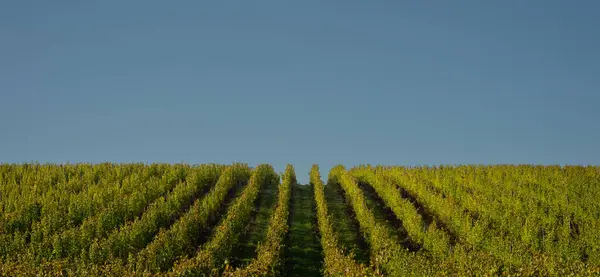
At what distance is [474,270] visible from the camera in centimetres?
2372

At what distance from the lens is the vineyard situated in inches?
1026

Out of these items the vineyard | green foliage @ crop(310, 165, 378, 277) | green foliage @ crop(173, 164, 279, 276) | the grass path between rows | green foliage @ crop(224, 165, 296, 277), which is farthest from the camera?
the grass path between rows

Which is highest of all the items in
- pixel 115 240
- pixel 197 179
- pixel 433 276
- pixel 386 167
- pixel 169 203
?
pixel 386 167

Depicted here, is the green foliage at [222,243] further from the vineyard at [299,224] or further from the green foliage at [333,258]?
the green foliage at [333,258]

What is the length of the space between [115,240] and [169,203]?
22.6ft

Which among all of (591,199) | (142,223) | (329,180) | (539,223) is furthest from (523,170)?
(142,223)

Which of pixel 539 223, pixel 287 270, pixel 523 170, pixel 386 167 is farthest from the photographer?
pixel 386 167

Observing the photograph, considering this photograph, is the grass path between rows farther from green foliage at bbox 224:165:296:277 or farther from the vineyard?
green foliage at bbox 224:165:296:277

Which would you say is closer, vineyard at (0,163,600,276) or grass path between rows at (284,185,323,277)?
vineyard at (0,163,600,276)

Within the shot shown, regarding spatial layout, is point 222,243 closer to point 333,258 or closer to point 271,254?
point 271,254

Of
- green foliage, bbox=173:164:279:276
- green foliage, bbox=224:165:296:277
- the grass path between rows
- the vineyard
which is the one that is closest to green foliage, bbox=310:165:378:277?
the vineyard

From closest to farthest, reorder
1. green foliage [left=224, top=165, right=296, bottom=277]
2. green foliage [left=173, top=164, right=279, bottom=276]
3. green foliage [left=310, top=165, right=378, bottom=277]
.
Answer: green foliage [left=310, top=165, right=378, bottom=277] → green foliage [left=224, top=165, right=296, bottom=277] → green foliage [left=173, top=164, right=279, bottom=276]

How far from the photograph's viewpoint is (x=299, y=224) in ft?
120

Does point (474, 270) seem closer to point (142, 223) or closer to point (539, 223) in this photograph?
point (539, 223)
